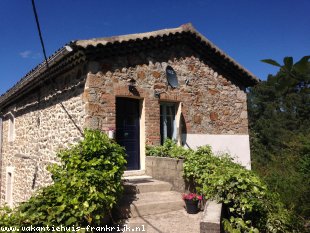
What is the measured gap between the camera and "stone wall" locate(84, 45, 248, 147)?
7344 mm

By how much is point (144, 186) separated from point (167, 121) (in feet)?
9.93

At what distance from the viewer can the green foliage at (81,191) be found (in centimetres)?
411

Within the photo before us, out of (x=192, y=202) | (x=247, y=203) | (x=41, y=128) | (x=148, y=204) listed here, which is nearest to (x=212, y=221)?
(x=247, y=203)

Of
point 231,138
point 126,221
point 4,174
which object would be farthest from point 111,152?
point 4,174

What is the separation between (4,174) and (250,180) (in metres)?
14.1

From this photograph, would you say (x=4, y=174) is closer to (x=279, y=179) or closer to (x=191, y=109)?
(x=191, y=109)

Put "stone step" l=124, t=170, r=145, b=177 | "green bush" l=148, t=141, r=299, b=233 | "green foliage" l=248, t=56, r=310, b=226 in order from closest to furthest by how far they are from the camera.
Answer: "green foliage" l=248, t=56, r=310, b=226 → "green bush" l=148, t=141, r=299, b=233 → "stone step" l=124, t=170, r=145, b=177

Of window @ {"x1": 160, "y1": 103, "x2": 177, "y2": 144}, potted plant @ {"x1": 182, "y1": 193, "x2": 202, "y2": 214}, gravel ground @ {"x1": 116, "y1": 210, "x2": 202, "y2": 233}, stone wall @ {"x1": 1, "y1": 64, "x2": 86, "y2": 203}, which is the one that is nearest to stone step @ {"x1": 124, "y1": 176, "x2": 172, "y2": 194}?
gravel ground @ {"x1": 116, "y1": 210, "x2": 202, "y2": 233}

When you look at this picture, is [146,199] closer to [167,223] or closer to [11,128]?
[167,223]

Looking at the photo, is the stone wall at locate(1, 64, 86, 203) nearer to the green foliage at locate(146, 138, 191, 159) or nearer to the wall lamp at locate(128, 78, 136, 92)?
the wall lamp at locate(128, 78, 136, 92)

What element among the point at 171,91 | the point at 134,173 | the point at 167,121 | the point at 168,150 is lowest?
the point at 134,173

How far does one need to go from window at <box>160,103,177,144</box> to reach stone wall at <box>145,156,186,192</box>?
1.30 meters

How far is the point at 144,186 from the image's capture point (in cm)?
654

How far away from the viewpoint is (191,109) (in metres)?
9.41
